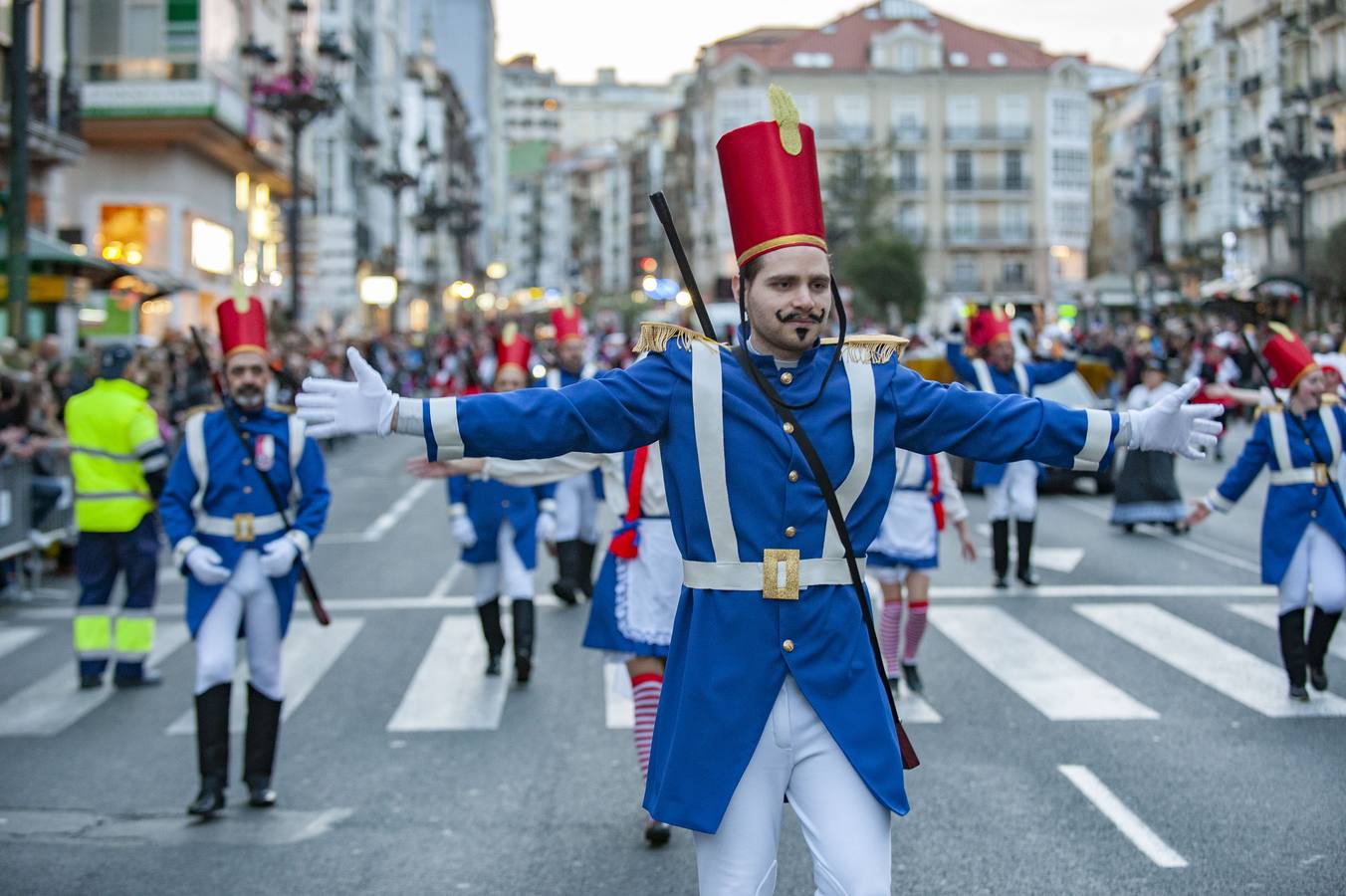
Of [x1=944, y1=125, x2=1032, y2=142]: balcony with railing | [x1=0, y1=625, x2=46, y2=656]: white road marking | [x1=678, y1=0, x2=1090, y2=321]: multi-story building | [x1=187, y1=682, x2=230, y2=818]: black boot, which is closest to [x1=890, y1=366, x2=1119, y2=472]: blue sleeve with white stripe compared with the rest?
[x1=187, y1=682, x2=230, y2=818]: black boot

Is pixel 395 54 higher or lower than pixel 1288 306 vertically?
higher

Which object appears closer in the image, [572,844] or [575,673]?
[572,844]

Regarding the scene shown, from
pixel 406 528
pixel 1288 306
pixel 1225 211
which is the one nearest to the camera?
pixel 406 528

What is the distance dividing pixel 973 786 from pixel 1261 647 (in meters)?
4.26

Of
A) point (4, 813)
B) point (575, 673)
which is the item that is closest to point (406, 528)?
point (575, 673)

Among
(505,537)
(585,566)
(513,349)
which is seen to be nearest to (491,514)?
(505,537)

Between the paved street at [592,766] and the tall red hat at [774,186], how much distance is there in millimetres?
2733

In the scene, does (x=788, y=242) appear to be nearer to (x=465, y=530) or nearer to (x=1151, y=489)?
(x=465, y=530)

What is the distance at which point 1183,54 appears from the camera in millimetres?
86562

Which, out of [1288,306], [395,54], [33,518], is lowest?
[33,518]

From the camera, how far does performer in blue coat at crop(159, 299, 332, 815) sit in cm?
719

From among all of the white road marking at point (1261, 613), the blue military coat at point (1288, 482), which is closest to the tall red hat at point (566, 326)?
the white road marking at point (1261, 613)

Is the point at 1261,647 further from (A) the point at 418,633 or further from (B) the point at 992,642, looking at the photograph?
(A) the point at 418,633

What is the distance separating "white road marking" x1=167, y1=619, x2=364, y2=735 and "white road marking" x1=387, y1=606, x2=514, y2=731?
62 centimetres
